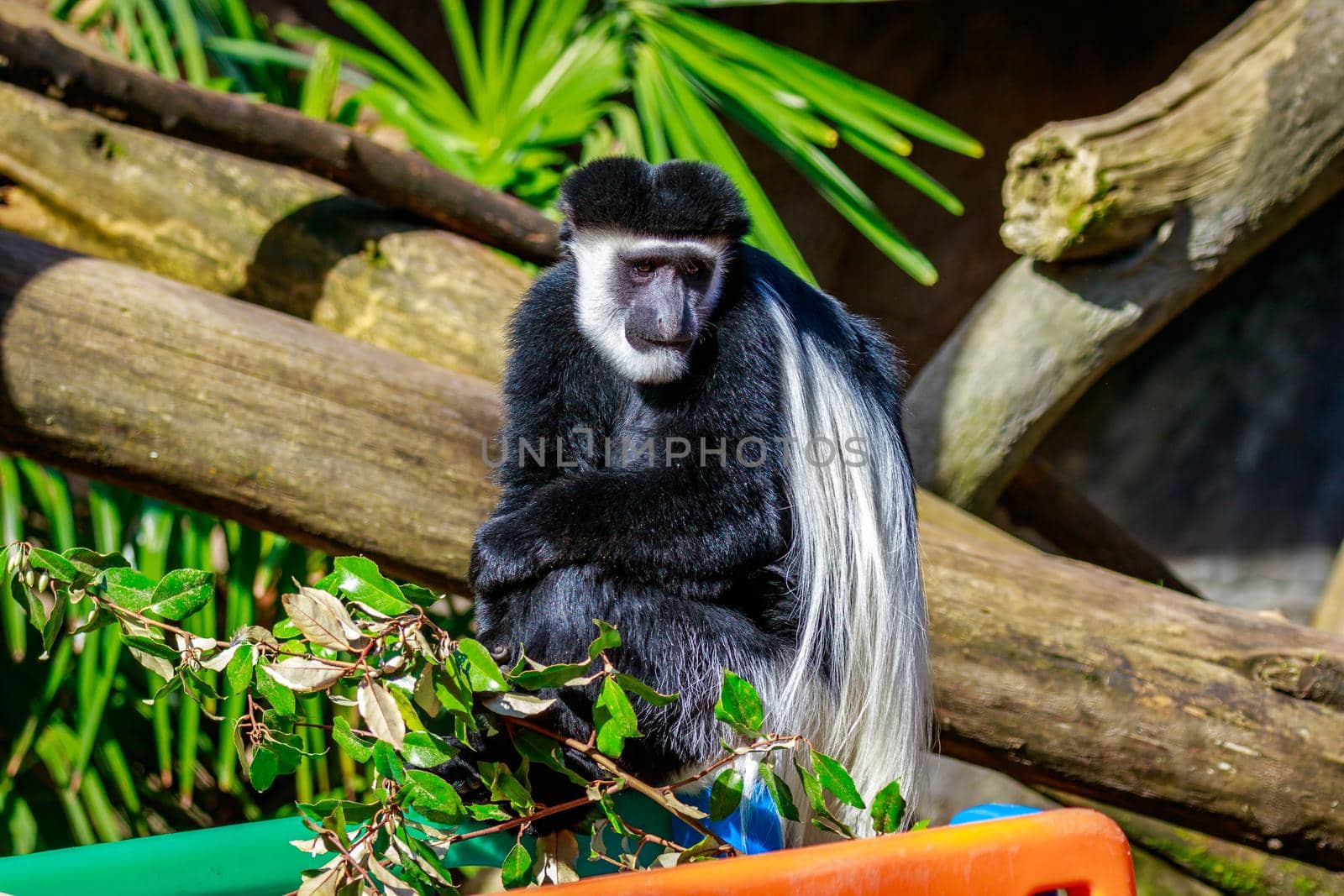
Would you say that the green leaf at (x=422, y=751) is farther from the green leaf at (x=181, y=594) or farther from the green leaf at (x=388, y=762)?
the green leaf at (x=181, y=594)

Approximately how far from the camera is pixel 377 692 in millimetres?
1021

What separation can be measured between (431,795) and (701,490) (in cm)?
68

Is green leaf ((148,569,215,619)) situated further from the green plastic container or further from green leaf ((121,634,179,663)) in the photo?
the green plastic container

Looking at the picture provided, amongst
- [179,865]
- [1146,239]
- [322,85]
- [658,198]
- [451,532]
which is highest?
[322,85]

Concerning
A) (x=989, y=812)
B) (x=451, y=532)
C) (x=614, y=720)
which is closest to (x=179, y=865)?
(x=614, y=720)

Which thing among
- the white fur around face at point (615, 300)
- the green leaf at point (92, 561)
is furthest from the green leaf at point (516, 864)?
the white fur around face at point (615, 300)

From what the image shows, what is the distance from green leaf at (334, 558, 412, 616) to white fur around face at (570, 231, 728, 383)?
772 millimetres

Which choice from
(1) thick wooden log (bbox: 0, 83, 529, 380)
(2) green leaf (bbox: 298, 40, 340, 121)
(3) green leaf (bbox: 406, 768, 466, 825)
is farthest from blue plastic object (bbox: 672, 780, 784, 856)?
(2) green leaf (bbox: 298, 40, 340, 121)

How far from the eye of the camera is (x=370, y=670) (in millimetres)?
1034

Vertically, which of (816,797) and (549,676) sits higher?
(549,676)

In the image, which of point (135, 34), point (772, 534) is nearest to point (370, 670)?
point (772, 534)

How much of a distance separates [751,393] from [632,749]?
0.56 metres

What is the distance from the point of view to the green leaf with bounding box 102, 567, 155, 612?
3.43ft

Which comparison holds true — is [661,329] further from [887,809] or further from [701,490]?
[887,809]
